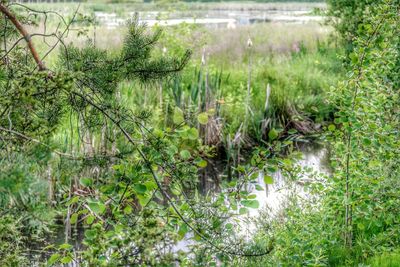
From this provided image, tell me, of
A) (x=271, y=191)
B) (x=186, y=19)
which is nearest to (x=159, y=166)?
(x=271, y=191)

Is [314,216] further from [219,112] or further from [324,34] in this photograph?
[324,34]

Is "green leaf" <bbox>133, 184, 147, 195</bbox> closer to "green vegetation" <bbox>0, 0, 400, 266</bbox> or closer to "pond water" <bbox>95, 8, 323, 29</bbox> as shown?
"green vegetation" <bbox>0, 0, 400, 266</bbox>

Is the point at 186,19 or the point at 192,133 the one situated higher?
the point at 192,133

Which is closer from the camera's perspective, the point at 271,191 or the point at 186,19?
the point at 271,191

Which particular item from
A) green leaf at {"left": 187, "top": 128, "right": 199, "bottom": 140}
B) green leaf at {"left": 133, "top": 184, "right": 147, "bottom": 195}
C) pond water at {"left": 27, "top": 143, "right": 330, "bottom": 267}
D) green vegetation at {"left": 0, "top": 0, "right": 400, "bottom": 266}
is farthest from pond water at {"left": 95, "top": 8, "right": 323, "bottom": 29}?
pond water at {"left": 27, "top": 143, "right": 330, "bottom": 267}

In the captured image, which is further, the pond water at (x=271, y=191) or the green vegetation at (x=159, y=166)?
the pond water at (x=271, y=191)

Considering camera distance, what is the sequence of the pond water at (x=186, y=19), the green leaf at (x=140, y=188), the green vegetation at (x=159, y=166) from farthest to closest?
1. the pond water at (x=186, y=19)
2. the green leaf at (x=140, y=188)
3. the green vegetation at (x=159, y=166)

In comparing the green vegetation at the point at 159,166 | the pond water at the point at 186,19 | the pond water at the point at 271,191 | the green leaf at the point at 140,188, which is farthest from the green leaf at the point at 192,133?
the pond water at the point at 271,191

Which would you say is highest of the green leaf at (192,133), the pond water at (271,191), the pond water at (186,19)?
the green leaf at (192,133)

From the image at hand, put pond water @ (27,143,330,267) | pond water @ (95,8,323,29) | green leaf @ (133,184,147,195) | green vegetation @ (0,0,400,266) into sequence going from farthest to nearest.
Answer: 1. pond water @ (95,8,323,29)
2. pond water @ (27,143,330,267)
3. green leaf @ (133,184,147,195)
4. green vegetation @ (0,0,400,266)

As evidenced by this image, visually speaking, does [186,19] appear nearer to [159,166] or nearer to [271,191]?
[271,191]

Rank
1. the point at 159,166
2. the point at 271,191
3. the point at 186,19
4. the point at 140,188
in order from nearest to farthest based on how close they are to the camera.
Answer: the point at 140,188, the point at 159,166, the point at 271,191, the point at 186,19

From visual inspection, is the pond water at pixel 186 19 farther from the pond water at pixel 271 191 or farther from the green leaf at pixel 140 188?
the pond water at pixel 271 191

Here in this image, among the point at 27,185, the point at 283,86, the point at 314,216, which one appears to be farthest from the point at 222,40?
the point at 27,185
